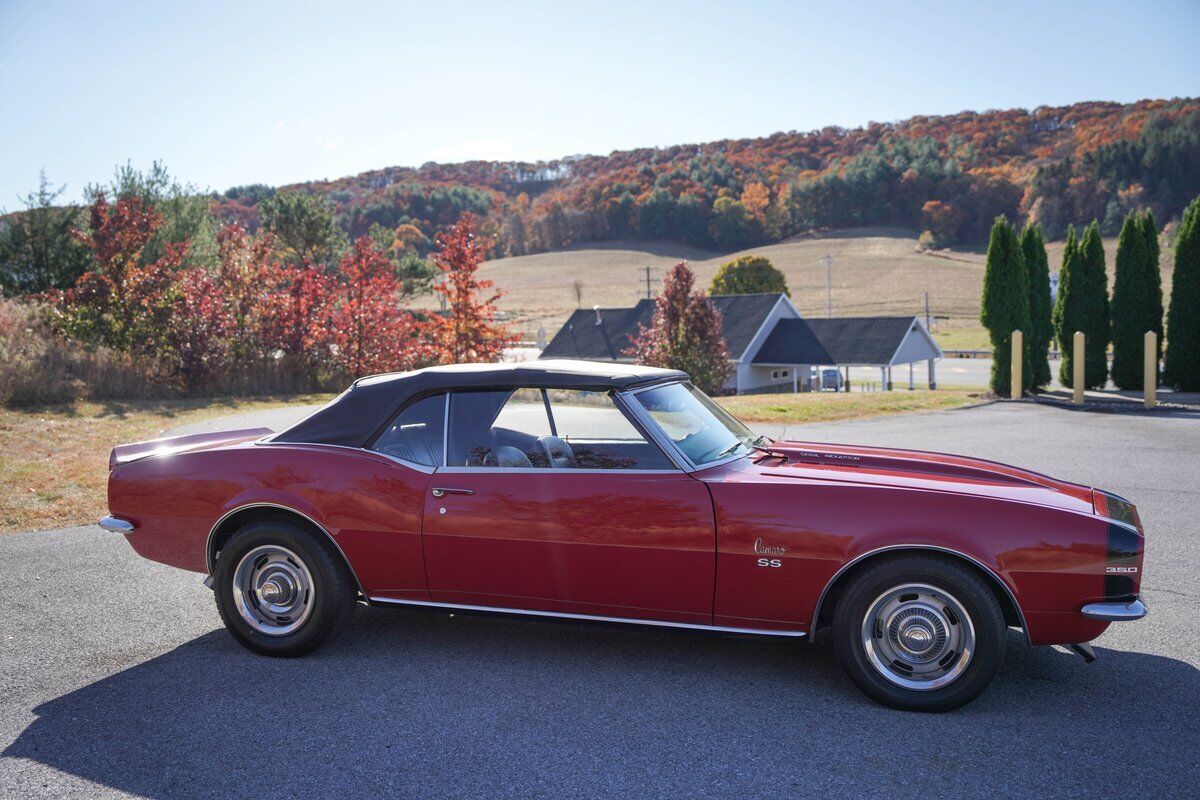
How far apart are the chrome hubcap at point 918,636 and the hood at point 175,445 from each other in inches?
136

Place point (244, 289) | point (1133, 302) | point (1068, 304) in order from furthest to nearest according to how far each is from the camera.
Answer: point (1068, 304) → point (1133, 302) → point (244, 289)

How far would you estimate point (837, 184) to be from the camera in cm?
11944

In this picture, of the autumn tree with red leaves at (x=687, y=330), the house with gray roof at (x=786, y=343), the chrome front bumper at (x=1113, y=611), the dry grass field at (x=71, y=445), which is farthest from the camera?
the house with gray roof at (x=786, y=343)

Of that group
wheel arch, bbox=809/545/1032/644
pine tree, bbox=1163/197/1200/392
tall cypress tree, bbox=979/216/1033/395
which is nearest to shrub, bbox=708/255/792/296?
tall cypress tree, bbox=979/216/1033/395

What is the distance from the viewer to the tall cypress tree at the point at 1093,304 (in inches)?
935

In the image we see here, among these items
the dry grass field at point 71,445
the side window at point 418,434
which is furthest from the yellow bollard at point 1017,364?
the side window at point 418,434

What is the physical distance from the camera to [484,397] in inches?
179

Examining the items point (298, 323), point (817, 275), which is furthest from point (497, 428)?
point (817, 275)

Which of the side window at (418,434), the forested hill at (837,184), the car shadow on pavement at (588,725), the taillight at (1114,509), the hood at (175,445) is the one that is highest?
the forested hill at (837,184)

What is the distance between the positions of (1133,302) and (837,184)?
3994 inches

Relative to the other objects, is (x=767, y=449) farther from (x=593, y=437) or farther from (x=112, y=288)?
(x=112, y=288)

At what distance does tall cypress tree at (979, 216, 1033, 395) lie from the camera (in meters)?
22.0

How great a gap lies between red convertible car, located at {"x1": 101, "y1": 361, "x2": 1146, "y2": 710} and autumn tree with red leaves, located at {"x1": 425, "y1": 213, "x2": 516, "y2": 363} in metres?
16.1

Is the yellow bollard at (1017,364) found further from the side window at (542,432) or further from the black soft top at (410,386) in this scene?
the side window at (542,432)
